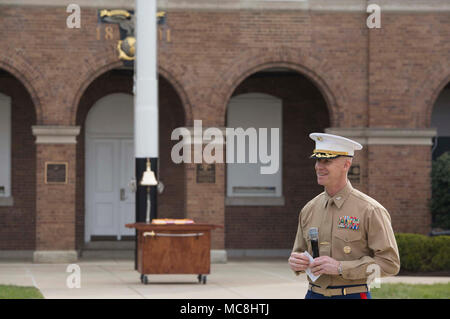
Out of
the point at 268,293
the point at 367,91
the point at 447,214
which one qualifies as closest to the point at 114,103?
the point at 367,91

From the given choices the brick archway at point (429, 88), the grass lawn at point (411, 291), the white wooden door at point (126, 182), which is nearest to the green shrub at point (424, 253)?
the grass lawn at point (411, 291)

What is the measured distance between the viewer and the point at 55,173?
1961 centimetres

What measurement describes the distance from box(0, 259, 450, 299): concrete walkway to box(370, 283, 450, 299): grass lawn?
111 cm

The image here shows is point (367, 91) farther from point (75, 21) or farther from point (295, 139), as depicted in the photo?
point (75, 21)

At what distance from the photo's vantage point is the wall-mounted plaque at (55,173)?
19.6m

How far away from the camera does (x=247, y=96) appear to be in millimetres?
22797

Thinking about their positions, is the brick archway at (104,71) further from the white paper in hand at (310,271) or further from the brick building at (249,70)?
the white paper in hand at (310,271)

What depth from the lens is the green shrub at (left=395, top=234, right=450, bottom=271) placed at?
56.9ft

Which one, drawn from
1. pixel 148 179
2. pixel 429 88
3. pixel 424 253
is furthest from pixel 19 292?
pixel 429 88

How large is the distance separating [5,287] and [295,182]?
33.2 feet

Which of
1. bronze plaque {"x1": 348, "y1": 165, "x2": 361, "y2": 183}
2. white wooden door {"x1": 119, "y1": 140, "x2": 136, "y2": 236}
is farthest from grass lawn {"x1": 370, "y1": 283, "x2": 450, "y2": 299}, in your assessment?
white wooden door {"x1": 119, "y1": 140, "x2": 136, "y2": 236}

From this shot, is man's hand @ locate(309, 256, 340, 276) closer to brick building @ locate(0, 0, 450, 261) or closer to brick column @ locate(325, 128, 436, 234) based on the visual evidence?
brick building @ locate(0, 0, 450, 261)

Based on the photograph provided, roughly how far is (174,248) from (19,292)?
2.74 m

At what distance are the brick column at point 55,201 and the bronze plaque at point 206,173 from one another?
2.72 metres
